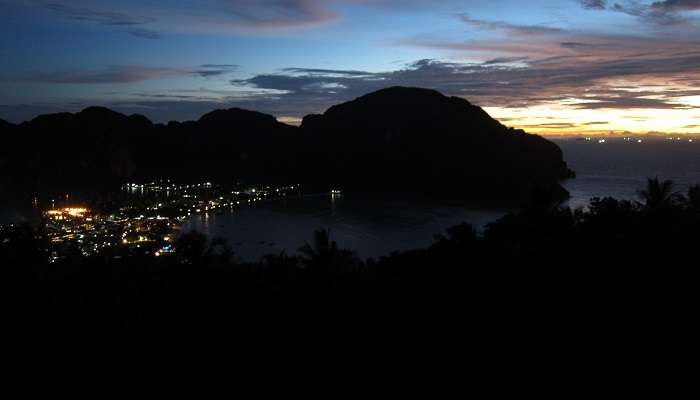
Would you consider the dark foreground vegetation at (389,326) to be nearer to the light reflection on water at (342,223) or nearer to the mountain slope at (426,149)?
the light reflection on water at (342,223)

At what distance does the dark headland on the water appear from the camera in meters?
96.4

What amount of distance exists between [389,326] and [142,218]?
61100 mm

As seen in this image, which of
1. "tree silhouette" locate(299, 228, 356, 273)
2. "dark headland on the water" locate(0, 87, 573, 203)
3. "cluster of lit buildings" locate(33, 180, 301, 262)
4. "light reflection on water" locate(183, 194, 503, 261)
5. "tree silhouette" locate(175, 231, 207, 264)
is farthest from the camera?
"dark headland on the water" locate(0, 87, 573, 203)

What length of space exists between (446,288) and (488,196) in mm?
74462

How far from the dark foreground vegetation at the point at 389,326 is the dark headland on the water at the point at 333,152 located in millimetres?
66618

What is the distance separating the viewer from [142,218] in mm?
66250

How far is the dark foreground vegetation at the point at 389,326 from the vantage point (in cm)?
881

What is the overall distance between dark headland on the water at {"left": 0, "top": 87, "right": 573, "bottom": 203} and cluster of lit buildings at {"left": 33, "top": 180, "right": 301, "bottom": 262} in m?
13.0

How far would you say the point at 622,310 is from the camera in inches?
421

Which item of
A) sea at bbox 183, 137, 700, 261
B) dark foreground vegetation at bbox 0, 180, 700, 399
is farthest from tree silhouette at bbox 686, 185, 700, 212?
sea at bbox 183, 137, 700, 261

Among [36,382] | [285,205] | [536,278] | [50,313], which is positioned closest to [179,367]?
[36,382]

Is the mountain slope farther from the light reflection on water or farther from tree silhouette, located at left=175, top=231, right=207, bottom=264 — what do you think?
tree silhouette, located at left=175, top=231, right=207, bottom=264

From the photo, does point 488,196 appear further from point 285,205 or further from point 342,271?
point 342,271

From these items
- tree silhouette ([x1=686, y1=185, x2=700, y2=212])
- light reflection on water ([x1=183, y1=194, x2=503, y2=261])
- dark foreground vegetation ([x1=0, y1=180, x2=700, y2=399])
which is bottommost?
light reflection on water ([x1=183, y1=194, x2=503, y2=261])
